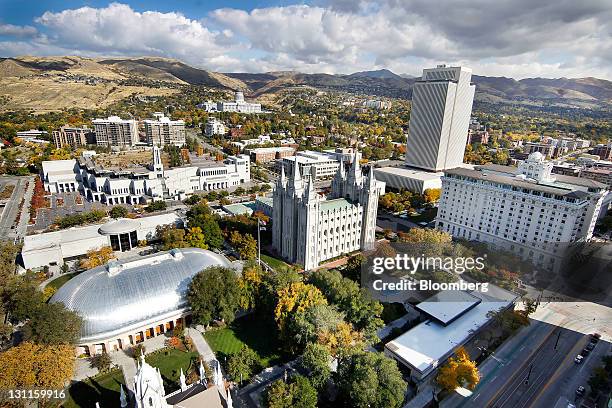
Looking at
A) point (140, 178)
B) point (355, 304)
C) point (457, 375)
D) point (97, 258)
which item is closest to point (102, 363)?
point (97, 258)

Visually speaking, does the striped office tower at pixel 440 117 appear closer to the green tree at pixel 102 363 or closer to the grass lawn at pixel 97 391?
the green tree at pixel 102 363

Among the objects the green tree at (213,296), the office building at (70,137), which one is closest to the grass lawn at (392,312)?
the green tree at (213,296)

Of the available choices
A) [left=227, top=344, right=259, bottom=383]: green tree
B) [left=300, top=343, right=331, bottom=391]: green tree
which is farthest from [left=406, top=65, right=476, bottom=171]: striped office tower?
[left=227, top=344, right=259, bottom=383]: green tree

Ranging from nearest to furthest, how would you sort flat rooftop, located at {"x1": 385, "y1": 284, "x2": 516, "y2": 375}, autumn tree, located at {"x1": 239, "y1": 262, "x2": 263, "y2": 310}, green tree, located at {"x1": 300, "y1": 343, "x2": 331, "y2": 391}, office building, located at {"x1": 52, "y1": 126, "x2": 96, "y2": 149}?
green tree, located at {"x1": 300, "y1": 343, "x2": 331, "y2": 391} < flat rooftop, located at {"x1": 385, "y1": 284, "x2": 516, "y2": 375} < autumn tree, located at {"x1": 239, "y1": 262, "x2": 263, "y2": 310} < office building, located at {"x1": 52, "y1": 126, "x2": 96, "y2": 149}

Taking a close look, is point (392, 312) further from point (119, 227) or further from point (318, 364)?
point (119, 227)

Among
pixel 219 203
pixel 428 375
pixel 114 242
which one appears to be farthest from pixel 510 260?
pixel 114 242

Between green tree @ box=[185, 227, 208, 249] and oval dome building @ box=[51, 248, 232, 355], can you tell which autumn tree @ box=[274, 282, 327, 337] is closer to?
oval dome building @ box=[51, 248, 232, 355]

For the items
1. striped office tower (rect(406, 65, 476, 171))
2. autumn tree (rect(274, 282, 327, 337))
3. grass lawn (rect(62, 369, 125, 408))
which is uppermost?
striped office tower (rect(406, 65, 476, 171))
